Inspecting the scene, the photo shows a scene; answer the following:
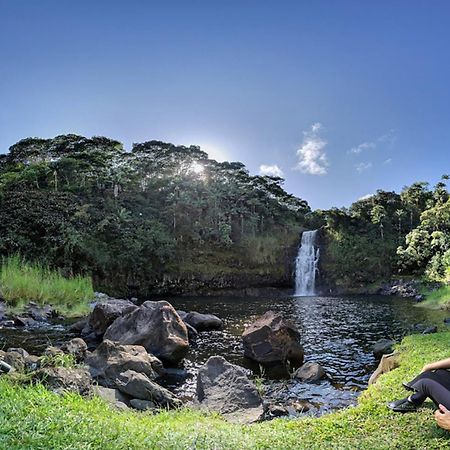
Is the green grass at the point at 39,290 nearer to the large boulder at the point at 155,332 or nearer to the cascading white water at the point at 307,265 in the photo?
the large boulder at the point at 155,332

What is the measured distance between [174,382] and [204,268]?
1151 inches

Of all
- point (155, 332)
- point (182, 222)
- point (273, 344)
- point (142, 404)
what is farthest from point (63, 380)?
point (182, 222)

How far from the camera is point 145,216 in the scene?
39031mm

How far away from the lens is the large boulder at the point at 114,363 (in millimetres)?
8634

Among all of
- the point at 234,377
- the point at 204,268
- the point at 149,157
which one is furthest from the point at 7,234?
the point at 234,377

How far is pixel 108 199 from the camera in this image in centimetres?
3856

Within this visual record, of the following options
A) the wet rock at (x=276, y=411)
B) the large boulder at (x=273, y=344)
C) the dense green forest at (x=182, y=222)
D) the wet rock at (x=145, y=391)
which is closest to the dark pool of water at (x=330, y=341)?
the large boulder at (x=273, y=344)

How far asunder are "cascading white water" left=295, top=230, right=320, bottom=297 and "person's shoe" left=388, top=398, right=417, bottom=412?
111 feet

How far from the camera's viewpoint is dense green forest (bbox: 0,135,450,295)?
105 ft

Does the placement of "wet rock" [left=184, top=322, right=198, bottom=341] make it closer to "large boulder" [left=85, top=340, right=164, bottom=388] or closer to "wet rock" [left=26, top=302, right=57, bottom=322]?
"large boulder" [left=85, top=340, right=164, bottom=388]

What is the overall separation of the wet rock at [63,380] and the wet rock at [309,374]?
5406 mm

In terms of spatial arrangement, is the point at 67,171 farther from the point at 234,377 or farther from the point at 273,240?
the point at 234,377

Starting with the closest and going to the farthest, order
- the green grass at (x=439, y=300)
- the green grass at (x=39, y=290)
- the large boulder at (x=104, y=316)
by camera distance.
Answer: the large boulder at (x=104, y=316), the green grass at (x=39, y=290), the green grass at (x=439, y=300)

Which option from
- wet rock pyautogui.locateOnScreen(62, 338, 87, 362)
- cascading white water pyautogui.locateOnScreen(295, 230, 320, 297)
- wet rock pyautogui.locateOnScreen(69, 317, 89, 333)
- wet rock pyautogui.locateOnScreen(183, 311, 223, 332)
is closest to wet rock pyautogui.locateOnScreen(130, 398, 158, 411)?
wet rock pyautogui.locateOnScreen(62, 338, 87, 362)
